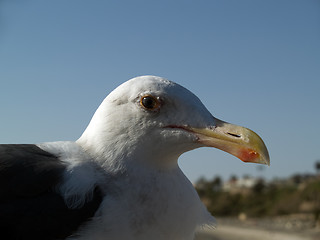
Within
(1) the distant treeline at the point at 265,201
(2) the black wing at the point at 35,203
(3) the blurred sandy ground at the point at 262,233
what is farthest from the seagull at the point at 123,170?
(1) the distant treeline at the point at 265,201

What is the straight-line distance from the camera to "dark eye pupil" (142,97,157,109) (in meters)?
2.54

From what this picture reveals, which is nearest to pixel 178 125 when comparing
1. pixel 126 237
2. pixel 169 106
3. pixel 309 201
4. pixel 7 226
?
pixel 169 106

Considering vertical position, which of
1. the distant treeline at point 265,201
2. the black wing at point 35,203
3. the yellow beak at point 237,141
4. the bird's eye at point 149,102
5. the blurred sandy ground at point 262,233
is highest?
the bird's eye at point 149,102

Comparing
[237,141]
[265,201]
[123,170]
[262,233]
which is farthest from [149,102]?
[265,201]

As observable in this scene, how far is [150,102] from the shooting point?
8.34ft

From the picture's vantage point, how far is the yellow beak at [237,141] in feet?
8.10

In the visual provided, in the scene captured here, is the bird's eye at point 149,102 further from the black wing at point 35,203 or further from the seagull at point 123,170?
the black wing at point 35,203

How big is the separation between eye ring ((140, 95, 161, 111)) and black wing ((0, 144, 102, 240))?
596mm

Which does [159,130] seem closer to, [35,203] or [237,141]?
[237,141]

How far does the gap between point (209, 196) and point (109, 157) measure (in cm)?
4209

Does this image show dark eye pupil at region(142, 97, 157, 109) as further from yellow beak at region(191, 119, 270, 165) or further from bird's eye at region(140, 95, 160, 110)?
yellow beak at region(191, 119, 270, 165)

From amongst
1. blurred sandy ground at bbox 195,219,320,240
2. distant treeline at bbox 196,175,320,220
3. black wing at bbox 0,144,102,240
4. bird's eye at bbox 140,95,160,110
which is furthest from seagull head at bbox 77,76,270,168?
distant treeline at bbox 196,175,320,220

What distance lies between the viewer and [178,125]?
2559 millimetres

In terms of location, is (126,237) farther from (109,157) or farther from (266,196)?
(266,196)
